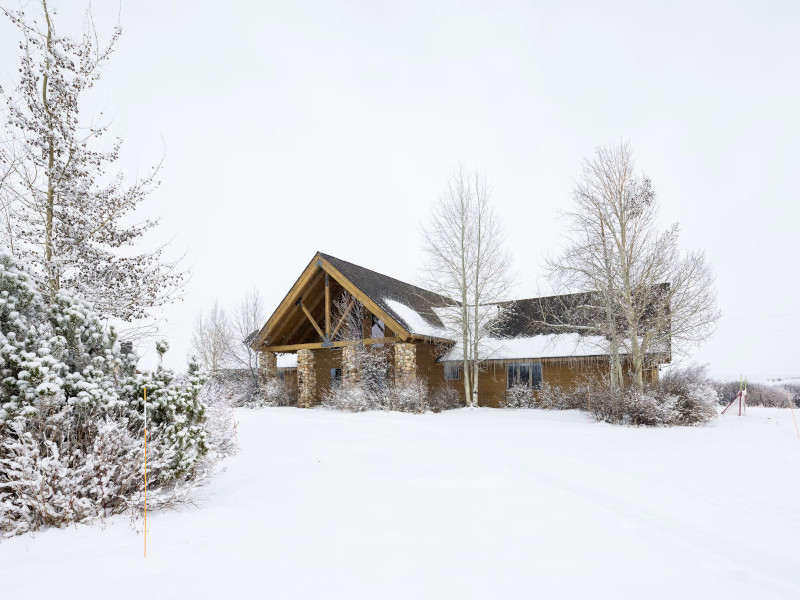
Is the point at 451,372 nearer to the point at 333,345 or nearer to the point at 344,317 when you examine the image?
the point at 333,345

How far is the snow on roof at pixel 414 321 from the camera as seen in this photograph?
729 inches

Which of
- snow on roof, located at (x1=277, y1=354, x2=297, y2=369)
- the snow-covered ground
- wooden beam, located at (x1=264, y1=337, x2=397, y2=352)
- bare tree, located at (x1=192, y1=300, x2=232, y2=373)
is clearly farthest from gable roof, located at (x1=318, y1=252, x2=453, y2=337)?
bare tree, located at (x1=192, y1=300, x2=232, y2=373)

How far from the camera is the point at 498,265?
19656mm

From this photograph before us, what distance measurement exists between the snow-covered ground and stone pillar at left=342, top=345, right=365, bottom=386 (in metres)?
11.3

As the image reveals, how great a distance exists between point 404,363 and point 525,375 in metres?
5.90

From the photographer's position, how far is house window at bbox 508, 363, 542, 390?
19.4 metres

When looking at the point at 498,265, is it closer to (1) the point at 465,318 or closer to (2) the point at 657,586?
(1) the point at 465,318

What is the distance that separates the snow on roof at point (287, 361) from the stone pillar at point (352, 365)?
23.7 ft

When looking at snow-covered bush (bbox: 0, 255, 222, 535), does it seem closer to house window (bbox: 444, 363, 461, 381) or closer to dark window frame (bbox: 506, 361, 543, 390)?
dark window frame (bbox: 506, 361, 543, 390)

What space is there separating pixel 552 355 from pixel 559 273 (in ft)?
13.5

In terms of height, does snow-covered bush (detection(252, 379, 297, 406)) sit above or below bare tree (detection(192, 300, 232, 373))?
below

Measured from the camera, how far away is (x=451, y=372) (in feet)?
70.4

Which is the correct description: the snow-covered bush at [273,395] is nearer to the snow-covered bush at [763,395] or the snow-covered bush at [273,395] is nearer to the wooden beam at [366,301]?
the wooden beam at [366,301]

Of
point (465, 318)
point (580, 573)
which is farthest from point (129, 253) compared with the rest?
point (465, 318)
